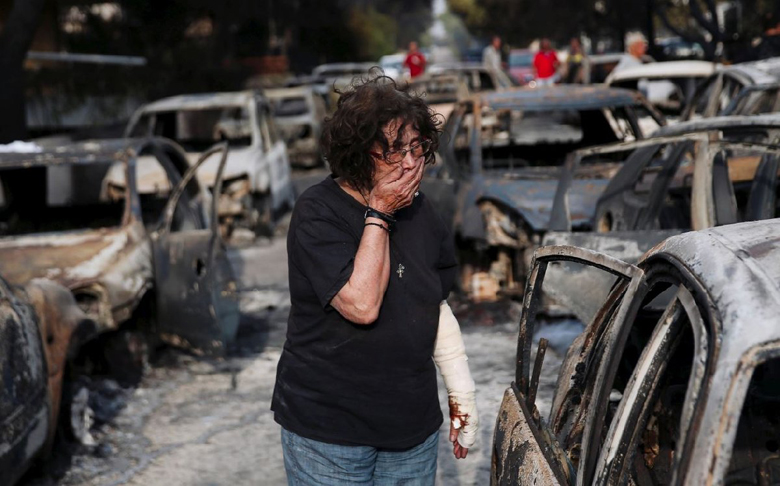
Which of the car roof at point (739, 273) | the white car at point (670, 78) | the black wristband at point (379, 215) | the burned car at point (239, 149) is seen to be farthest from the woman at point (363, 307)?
the white car at point (670, 78)

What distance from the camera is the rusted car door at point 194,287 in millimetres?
6496

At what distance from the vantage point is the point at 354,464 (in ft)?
9.25

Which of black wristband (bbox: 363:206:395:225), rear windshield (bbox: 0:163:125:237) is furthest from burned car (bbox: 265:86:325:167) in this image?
black wristband (bbox: 363:206:395:225)

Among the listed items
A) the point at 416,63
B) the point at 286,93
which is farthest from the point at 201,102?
the point at 416,63

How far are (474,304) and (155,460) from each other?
138 inches

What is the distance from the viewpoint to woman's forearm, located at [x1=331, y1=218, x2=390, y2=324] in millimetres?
2670

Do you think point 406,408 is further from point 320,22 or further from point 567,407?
point 320,22

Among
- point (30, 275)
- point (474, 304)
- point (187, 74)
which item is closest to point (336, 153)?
point (30, 275)

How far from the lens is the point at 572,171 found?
262 inches

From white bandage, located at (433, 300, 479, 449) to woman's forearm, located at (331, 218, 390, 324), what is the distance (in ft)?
1.23

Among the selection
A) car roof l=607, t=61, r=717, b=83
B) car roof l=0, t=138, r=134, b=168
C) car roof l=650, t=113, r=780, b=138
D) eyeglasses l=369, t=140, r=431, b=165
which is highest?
eyeglasses l=369, t=140, r=431, b=165

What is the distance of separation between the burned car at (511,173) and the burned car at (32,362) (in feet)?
10.7

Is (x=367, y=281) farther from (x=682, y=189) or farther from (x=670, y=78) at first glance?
(x=670, y=78)

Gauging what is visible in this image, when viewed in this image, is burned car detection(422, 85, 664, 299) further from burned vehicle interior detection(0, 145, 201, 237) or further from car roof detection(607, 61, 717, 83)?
car roof detection(607, 61, 717, 83)
